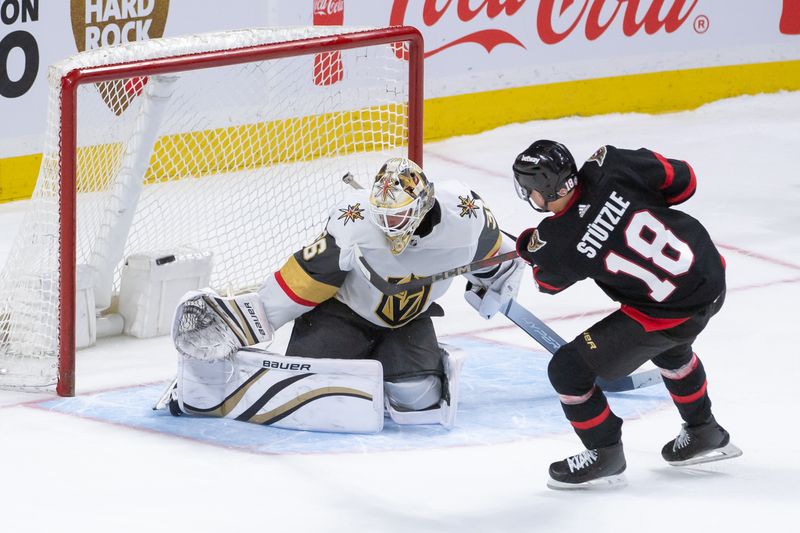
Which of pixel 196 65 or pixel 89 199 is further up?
pixel 196 65

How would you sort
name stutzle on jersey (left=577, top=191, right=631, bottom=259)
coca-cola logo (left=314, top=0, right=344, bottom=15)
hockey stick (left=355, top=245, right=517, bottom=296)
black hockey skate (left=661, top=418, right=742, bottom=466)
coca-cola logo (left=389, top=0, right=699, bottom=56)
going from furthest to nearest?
coca-cola logo (left=389, top=0, right=699, bottom=56) < coca-cola logo (left=314, top=0, right=344, bottom=15) < hockey stick (left=355, top=245, right=517, bottom=296) < black hockey skate (left=661, top=418, right=742, bottom=466) < name stutzle on jersey (left=577, top=191, right=631, bottom=259)

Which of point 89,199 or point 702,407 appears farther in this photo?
point 89,199

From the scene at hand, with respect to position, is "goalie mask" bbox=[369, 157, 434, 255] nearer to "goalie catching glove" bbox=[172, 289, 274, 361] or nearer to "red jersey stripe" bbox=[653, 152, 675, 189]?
"goalie catching glove" bbox=[172, 289, 274, 361]

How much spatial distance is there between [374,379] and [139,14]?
296 cm

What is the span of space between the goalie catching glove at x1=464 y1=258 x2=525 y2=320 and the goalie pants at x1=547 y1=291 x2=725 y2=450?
70 centimetres

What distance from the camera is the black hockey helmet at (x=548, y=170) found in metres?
3.41

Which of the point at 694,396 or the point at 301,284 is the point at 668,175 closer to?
the point at 694,396

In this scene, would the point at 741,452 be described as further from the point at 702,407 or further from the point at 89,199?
the point at 89,199

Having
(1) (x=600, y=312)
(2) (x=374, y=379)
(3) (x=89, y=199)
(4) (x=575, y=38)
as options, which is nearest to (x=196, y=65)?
(3) (x=89, y=199)

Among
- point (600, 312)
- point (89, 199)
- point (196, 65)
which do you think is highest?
point (196, 65)

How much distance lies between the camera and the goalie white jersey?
396 centimetres

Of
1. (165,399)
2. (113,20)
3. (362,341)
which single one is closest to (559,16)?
(113,20)

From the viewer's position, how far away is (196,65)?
448cm

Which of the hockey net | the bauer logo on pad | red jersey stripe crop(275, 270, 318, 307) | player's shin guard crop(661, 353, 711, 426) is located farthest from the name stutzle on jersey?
the bauer logo on pad
